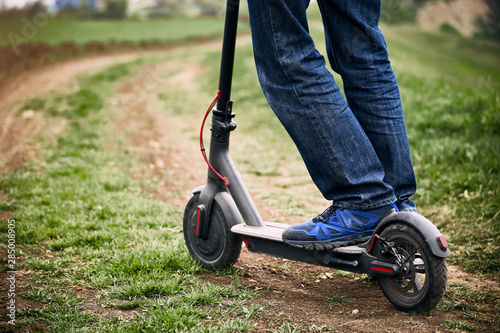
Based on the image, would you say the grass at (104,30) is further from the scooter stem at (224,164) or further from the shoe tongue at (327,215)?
the shoe tongue at (327,215)

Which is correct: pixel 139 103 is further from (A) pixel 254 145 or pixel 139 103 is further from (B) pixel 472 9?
(B) pixel 472 9

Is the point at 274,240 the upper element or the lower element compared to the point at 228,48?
lower

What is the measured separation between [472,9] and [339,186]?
5964 mm

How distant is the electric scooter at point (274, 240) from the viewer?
1702 mm

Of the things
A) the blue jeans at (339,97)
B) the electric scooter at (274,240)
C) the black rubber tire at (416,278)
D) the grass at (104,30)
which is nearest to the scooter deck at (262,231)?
the electric scooter at (274,240)

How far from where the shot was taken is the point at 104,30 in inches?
785

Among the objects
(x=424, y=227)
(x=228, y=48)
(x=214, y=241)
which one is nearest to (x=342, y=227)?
(x=424, y=227)

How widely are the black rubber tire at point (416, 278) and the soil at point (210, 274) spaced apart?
0.21ft

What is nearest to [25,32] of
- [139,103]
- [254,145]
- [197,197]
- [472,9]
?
[139,103]

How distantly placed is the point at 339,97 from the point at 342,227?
1.76 feet

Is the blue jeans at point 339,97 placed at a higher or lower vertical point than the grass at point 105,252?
higher

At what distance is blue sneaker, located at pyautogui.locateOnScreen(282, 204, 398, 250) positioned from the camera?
6.11 feet

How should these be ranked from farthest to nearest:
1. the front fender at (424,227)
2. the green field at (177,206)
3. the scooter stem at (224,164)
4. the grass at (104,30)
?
the grass at (104,30) < the scooter stem at (224,164) < the green field at (177,206) < the front fender at (424,227)

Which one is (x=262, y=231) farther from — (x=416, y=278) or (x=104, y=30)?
(x=104, y=30)
